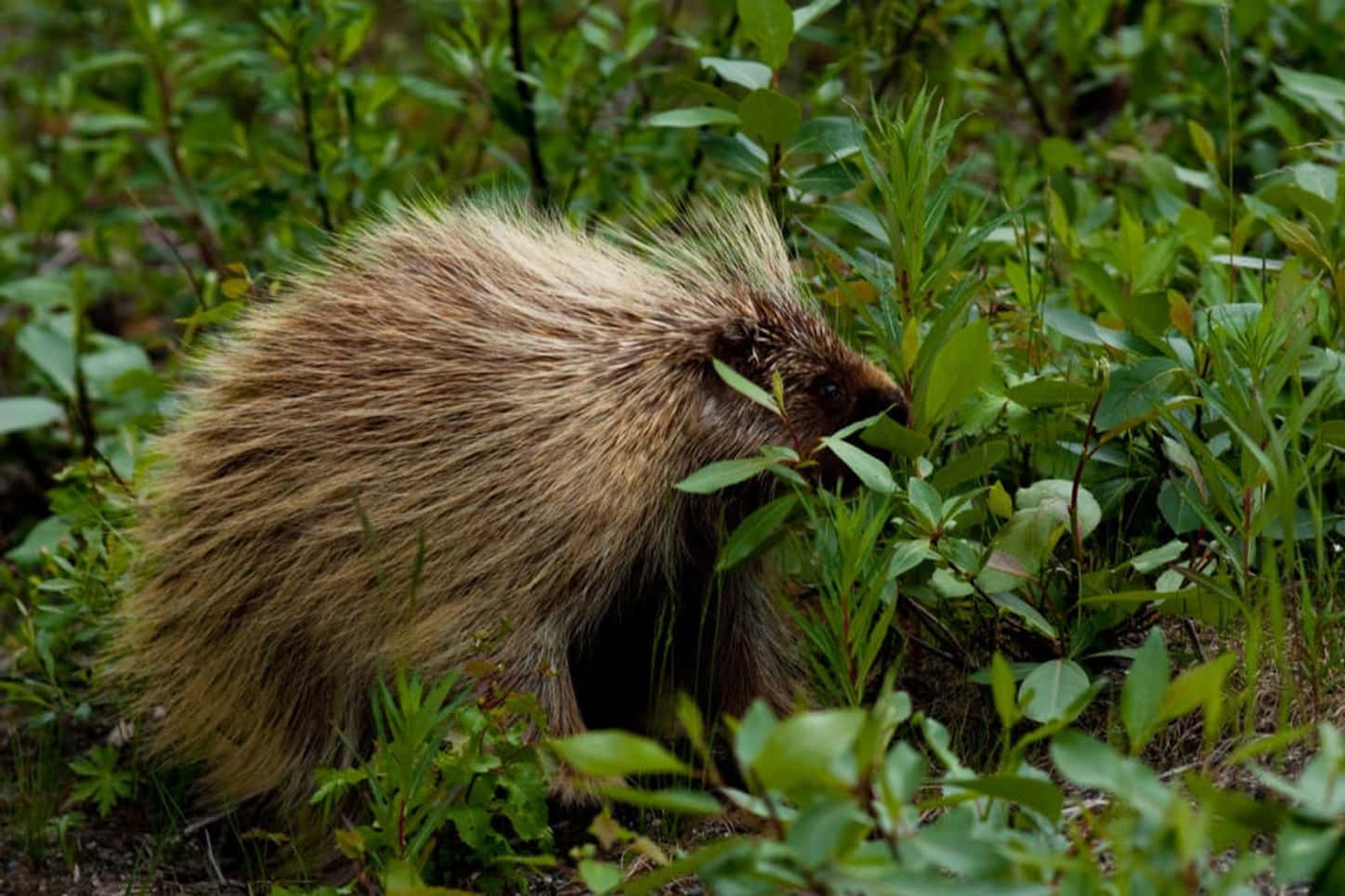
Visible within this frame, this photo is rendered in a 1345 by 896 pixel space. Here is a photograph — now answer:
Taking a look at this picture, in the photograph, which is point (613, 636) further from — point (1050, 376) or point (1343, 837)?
point (1343, 837)

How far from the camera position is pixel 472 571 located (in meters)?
2.81

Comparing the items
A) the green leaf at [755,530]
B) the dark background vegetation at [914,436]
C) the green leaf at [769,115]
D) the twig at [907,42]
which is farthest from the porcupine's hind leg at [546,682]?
the twig at [907,42]

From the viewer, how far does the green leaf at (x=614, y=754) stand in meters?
1.65

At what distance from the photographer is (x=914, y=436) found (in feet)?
8.82

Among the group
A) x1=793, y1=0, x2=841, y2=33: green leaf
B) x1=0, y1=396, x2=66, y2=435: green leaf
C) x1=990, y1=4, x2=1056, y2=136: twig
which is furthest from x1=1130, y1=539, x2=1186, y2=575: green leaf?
x1=0, y1=396, x2=66, y2=435: green leaf

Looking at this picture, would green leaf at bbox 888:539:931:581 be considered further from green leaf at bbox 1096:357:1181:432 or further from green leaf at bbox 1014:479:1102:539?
green leaf at bbox 1096:357:1181:432

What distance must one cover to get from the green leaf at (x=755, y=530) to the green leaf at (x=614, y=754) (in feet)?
3.44

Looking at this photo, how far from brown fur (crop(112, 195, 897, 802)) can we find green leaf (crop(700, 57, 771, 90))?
9.3 inches

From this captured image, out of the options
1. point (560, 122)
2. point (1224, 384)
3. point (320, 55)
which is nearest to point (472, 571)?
point (1224, 384)

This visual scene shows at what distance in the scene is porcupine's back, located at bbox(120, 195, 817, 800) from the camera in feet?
9.25

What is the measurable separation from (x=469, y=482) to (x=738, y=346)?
559 mm

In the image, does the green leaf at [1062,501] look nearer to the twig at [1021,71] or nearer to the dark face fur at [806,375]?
the dark face fur at [806,375]

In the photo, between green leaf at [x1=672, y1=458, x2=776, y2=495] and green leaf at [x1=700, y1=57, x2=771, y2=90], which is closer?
green leaf at [x1=672, y1=458, x2=776, y2=495]

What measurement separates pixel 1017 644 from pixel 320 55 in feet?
9.58
